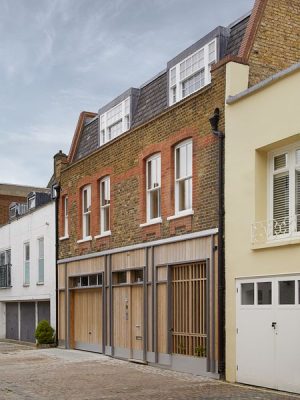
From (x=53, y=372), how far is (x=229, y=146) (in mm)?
7324

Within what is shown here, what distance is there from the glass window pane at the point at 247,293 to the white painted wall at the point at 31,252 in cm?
1269

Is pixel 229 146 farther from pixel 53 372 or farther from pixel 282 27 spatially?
pixel 53 372

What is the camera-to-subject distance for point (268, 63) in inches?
635

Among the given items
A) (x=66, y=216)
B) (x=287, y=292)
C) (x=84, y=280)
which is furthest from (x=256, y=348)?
(x=66, y=216)

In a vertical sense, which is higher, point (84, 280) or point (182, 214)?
point (182, 214)

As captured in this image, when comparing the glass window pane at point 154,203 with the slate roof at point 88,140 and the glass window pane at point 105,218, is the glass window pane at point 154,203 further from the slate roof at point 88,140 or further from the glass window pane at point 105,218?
the slate roof at point 88,140

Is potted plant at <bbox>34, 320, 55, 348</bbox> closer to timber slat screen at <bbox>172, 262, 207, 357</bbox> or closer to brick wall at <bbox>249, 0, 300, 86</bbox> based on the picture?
timber slat screen at <bbox>172, 262, 207, 357</bbox>

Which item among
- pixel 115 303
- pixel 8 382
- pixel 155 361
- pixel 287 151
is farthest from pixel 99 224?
pixel 287 151

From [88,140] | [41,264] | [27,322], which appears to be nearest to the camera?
[88,140]

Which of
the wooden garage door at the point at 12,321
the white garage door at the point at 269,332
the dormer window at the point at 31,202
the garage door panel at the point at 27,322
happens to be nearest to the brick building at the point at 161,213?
the white garage door at the point at 269,332

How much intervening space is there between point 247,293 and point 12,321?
2062 centimetres

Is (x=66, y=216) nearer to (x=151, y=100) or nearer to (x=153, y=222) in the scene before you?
(x=151, y=100)

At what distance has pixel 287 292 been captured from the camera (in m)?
13.2

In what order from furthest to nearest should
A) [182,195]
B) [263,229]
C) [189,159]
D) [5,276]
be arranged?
[5,276], [182,195], [189,159], [263,229]
